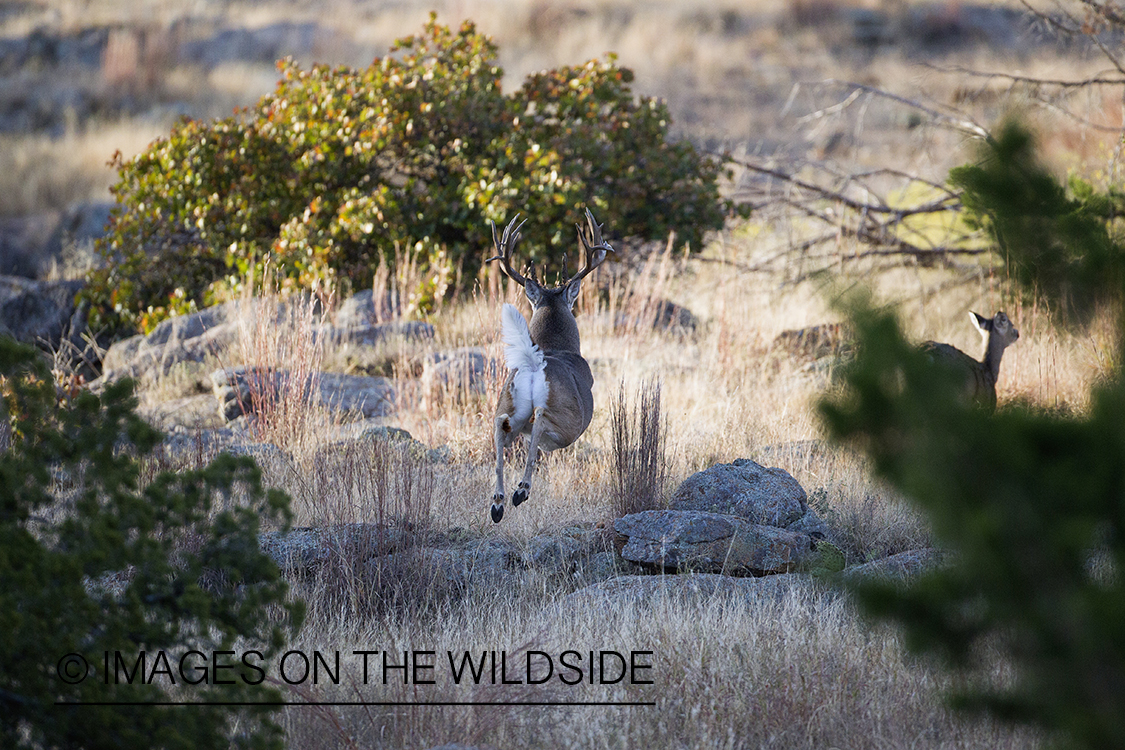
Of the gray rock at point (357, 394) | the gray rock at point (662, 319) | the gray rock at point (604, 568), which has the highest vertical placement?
the gray rock at point (662, 319)

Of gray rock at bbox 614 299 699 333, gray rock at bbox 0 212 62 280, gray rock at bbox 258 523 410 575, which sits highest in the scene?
gray rock at bbox 0 212 62 280

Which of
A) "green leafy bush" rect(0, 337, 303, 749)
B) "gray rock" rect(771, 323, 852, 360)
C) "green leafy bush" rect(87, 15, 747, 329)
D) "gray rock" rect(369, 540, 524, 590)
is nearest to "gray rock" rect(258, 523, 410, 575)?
"gray rock" rect(369, 540, 524, 590)

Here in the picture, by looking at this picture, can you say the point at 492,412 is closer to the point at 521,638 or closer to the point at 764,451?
the point at 764,451

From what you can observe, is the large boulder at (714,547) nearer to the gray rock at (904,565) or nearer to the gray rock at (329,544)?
the gray rock at (904,565)

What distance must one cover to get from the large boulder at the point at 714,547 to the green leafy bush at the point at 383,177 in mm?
6291

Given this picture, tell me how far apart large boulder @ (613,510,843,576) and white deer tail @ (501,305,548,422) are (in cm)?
88

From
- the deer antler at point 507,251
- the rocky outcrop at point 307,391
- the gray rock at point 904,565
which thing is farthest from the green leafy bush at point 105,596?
the rocky outcrop at point 307,391

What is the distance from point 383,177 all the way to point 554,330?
7.42 meters

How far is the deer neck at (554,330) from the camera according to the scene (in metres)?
5.56

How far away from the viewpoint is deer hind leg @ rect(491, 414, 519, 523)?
15.0 feet

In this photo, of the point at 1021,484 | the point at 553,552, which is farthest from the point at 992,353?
the point at 1021,484

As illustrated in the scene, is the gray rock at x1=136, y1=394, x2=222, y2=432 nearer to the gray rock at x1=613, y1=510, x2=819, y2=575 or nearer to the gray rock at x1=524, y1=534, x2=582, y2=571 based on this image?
the gray rock at x1=524, y1=534, x2=582, y2=571

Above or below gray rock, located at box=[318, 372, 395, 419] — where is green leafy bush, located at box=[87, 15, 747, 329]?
above

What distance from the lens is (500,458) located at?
4.77m
